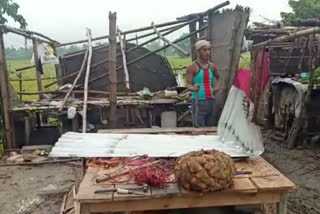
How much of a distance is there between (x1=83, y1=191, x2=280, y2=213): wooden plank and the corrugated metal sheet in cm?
54

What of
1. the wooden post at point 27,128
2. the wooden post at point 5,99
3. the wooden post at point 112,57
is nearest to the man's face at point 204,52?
the wooden post at point 112,57

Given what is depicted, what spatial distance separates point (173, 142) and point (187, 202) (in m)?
1.17

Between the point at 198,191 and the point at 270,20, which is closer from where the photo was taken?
the point at 198,191

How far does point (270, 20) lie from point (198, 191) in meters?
7.65

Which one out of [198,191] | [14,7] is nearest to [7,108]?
[14,7]

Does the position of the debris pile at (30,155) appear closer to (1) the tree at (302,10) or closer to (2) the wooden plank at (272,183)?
(2) the wooden plank at (272,183)

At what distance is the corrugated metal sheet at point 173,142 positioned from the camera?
3.25 metres

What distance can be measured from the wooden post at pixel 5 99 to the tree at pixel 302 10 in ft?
27.1

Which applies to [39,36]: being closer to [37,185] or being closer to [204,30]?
[204,30]

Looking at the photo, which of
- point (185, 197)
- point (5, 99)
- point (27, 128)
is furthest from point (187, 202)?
point (27, 128)

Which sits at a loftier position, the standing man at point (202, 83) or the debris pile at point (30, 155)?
the standing man at point (202, 83)

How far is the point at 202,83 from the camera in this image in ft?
18.6

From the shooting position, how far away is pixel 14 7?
9617 mm

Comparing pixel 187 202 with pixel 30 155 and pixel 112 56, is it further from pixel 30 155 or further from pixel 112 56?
pixel 30 155
